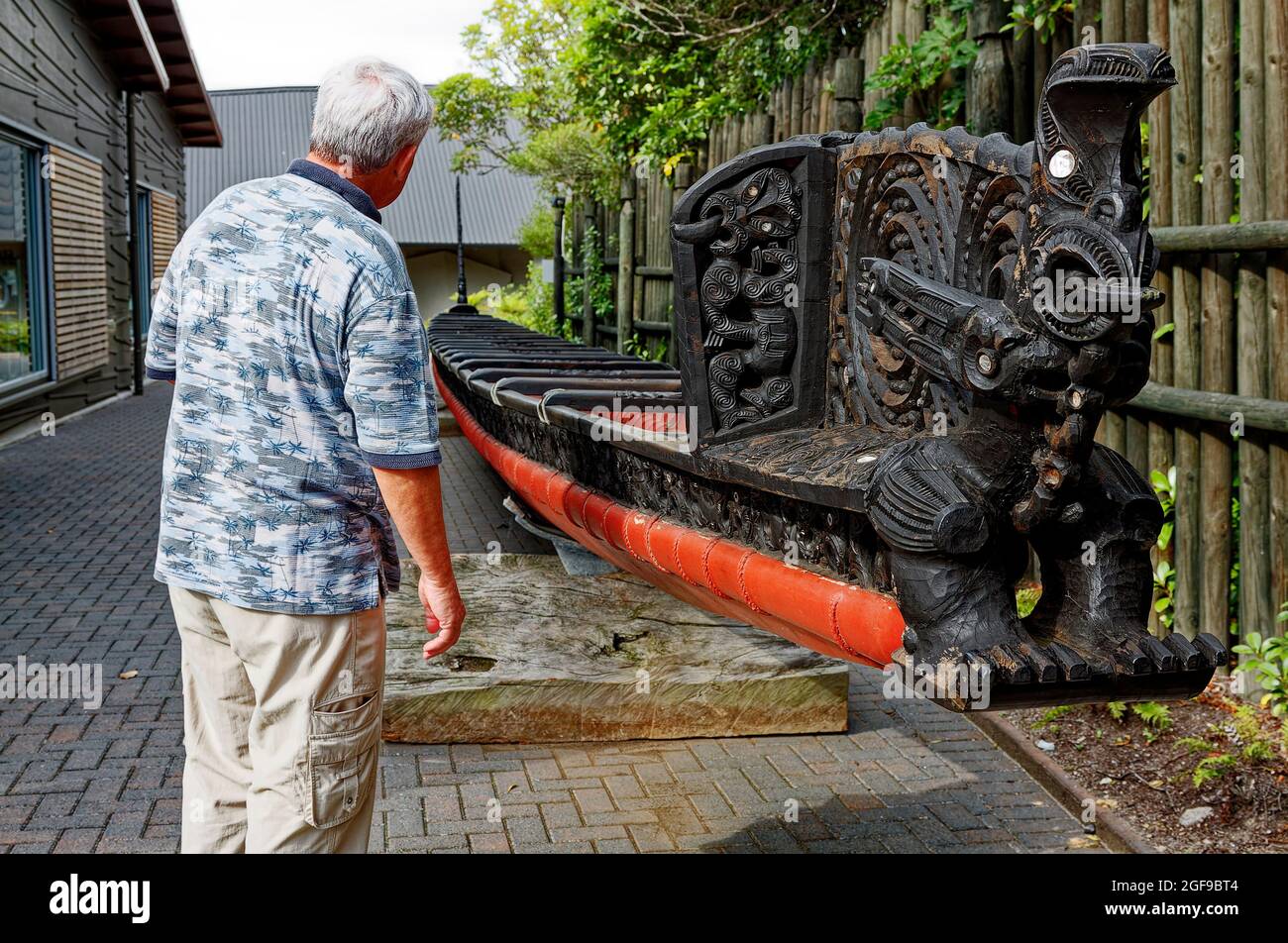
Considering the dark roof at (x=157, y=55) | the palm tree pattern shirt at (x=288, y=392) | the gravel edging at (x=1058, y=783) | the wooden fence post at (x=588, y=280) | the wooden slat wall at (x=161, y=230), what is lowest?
the gravel edging at (x=1058, y=783)

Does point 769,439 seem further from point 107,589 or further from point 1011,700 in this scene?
point 107,589

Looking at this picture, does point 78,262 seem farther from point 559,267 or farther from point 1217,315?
point 1217,315

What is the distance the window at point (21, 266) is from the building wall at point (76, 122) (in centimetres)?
26

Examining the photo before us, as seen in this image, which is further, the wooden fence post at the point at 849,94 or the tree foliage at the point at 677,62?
the tree foliage at the point at 677,62

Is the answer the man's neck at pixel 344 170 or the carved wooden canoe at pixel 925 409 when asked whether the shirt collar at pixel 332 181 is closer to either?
the man's neck at pixel 344 170

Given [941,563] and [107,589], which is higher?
[941,563]

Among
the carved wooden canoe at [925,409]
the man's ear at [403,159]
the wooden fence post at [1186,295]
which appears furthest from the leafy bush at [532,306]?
the man's ear at [403,159]

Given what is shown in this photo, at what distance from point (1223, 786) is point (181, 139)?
25789 millimetres

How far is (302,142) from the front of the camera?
39.7 m

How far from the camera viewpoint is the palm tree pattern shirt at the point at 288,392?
8.01 feet

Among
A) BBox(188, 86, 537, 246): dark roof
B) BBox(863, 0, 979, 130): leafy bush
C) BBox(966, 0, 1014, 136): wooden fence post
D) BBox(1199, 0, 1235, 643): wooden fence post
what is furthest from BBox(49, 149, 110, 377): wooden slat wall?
BBox(188, 86, 537, 246): dark roof

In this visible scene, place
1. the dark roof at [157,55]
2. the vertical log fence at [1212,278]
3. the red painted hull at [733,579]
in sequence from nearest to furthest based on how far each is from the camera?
the red painted hull at [733,579] < the vertical log fence at [1212,278] < the dark roof at [157,55]

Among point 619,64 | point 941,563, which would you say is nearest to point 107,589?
point 941,563

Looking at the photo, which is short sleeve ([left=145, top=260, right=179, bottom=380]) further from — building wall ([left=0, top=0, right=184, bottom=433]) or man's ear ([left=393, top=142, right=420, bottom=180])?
building wall ([left=0, top=0, right=184, bottom=433])
